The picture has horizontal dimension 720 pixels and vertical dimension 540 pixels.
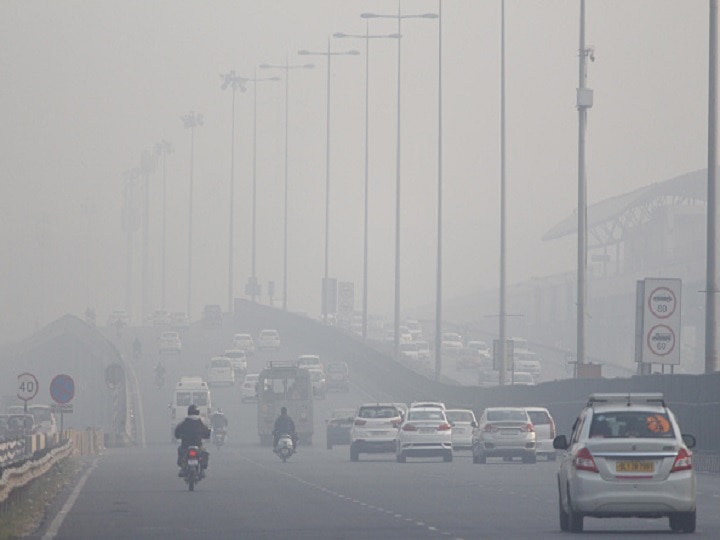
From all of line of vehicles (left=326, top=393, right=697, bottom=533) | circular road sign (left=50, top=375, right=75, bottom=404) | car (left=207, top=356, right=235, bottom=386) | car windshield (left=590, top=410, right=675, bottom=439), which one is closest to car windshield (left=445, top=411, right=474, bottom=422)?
circular road sign (left=50, top=375, right=75, bottom=404)

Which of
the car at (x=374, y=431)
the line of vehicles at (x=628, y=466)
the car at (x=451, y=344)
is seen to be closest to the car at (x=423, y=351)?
the car at (x=451, y=344)

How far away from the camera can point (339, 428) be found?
7062 centimetres

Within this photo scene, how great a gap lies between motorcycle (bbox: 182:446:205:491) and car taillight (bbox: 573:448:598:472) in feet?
48.4

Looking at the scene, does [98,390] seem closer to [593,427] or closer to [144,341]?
[144,341]

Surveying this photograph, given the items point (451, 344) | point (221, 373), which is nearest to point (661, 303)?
point (221, 373)

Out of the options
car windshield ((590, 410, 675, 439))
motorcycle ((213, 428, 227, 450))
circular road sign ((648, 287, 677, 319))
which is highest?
circular road sign ((648, 287, 677, 319))

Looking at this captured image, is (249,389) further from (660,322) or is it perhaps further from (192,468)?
(192,468)

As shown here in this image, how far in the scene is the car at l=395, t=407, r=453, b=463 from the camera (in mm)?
54062

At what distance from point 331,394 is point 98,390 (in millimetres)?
35844

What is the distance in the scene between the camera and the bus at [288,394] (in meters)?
74.3

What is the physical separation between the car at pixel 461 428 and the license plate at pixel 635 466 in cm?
4037

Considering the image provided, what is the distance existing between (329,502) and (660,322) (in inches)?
604

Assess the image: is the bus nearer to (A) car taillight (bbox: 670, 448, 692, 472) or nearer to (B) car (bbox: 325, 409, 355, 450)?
(B) car (bbox: 325, 409, 355, 450)

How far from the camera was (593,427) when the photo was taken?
79.5 feet
